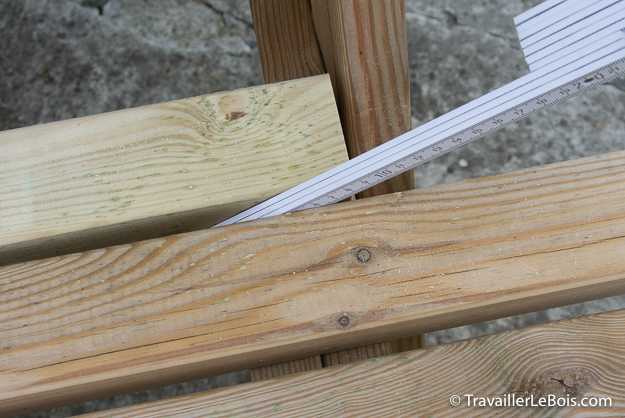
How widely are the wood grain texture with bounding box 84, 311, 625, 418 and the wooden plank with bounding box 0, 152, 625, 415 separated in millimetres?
72

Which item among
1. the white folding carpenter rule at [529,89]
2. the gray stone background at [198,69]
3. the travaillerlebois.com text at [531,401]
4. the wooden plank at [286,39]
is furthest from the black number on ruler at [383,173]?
the gray stone background at [198,69]

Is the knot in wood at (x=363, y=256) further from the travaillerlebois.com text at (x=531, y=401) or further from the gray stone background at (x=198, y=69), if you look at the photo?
the gray stone background at (x=198, y=69)

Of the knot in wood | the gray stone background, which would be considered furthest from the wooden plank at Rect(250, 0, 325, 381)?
the gray stone background

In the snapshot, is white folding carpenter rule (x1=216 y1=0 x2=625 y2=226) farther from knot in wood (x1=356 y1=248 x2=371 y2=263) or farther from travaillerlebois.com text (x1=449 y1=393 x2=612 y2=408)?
travaillerlebois.com text (x1=449 y1=393 x2=612 y2=408)

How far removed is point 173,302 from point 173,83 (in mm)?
2260

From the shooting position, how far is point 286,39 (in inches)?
66.3

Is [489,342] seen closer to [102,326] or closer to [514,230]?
[514,230]

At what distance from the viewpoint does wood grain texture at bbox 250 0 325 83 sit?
1.66 meters

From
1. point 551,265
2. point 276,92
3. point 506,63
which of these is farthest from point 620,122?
point 276,92

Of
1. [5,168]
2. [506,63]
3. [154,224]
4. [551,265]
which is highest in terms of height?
[506,63]

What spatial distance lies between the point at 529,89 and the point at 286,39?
1058 millimetres

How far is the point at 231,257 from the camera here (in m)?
1.02

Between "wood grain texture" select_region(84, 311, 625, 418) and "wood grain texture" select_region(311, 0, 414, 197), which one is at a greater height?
"wood grain texture" select_region(311, 0, 414, 197)

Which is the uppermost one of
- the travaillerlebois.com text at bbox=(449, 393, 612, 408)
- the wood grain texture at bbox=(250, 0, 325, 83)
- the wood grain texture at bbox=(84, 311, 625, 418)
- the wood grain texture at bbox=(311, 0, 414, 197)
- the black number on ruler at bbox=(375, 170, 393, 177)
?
the wood grain texture at bbox=(250, 0, 325, 83)
